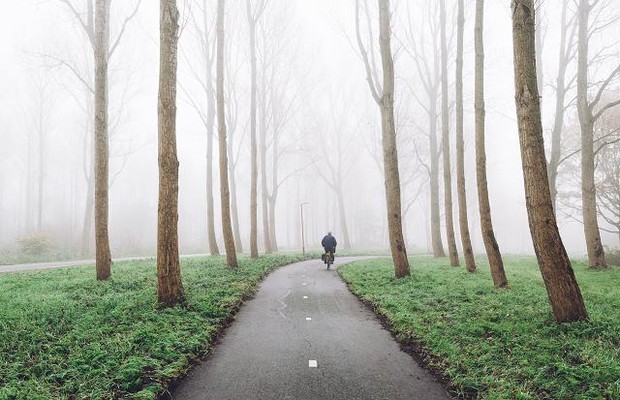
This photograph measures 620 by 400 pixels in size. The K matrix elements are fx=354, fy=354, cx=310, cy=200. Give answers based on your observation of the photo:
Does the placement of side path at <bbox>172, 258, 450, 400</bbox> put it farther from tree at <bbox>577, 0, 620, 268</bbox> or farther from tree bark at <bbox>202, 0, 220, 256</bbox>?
tree bark at <bbox>202, 0, 220, 256</bbox>

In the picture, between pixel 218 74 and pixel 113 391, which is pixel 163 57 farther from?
pixel 218 74

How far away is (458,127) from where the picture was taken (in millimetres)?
12289

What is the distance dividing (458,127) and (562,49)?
7637mm

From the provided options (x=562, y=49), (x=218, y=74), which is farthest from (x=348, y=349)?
(x=562, y=49)

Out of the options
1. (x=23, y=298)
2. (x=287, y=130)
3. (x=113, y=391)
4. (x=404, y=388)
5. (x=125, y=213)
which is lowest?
(x=404, y=388)

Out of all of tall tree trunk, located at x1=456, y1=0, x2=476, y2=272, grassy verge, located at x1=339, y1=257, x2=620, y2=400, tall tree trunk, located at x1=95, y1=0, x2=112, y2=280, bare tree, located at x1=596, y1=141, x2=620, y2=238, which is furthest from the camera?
bare tree, located at x1=596, y1=141, x2=620, y2=238

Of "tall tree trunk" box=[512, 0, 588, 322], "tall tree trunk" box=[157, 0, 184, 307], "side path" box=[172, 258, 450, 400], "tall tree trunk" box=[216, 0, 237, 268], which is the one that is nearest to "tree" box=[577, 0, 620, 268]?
"tall tree trunk" box=[512, 0, 588, 322]

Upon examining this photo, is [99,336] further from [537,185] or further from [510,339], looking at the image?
[537,185]

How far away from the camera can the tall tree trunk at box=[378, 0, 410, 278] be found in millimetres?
11398

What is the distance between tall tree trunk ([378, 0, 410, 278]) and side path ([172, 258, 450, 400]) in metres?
3.59

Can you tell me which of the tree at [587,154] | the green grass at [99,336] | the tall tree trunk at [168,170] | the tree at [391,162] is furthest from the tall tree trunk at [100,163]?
the tree at [587,154]

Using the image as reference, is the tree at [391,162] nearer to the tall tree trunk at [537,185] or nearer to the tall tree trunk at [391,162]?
the tall tree trunk at [391,162]

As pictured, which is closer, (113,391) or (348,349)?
(113,391)

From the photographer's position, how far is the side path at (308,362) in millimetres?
4258
